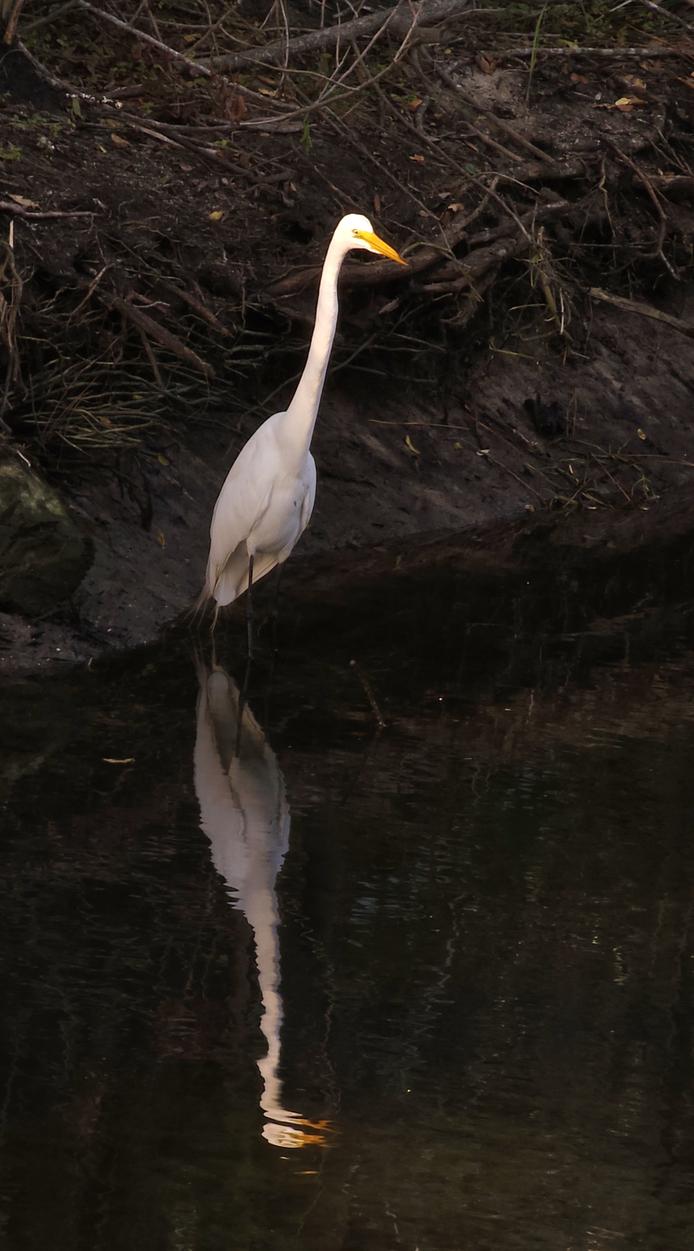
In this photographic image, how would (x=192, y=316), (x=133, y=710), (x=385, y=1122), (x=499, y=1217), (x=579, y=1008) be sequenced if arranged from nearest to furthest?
(x=499, y=1217) < (x=385, y=1122) < (x=579, y=1008) < (x=133, y=710) < (x=192, y=316)

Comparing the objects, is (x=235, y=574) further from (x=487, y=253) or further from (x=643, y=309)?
(x=643, y=309)

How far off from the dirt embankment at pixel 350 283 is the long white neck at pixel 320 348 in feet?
2.47

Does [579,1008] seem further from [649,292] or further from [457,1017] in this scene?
[649,292]

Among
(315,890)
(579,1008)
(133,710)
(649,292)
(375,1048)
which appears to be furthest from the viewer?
(649,292)

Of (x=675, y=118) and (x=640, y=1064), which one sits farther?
(x=675, y=118)

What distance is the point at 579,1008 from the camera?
3.75 meters

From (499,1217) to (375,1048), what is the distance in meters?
0.61

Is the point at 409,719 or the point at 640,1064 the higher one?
the point at 640,1064

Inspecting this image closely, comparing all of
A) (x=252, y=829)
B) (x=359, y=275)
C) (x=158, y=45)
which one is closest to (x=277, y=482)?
(x=359, y=275)

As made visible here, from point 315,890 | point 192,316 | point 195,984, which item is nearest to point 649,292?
point 192,316

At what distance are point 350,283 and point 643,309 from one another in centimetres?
220

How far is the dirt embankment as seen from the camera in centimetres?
686

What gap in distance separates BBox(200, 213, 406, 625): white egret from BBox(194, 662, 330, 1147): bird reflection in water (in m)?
0.60

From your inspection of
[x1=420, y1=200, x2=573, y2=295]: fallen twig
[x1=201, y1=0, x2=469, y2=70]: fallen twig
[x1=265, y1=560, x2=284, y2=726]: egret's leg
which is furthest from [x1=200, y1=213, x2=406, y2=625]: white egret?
[x1=201, y1=0, x2=469, y2=70]: fallen twig
